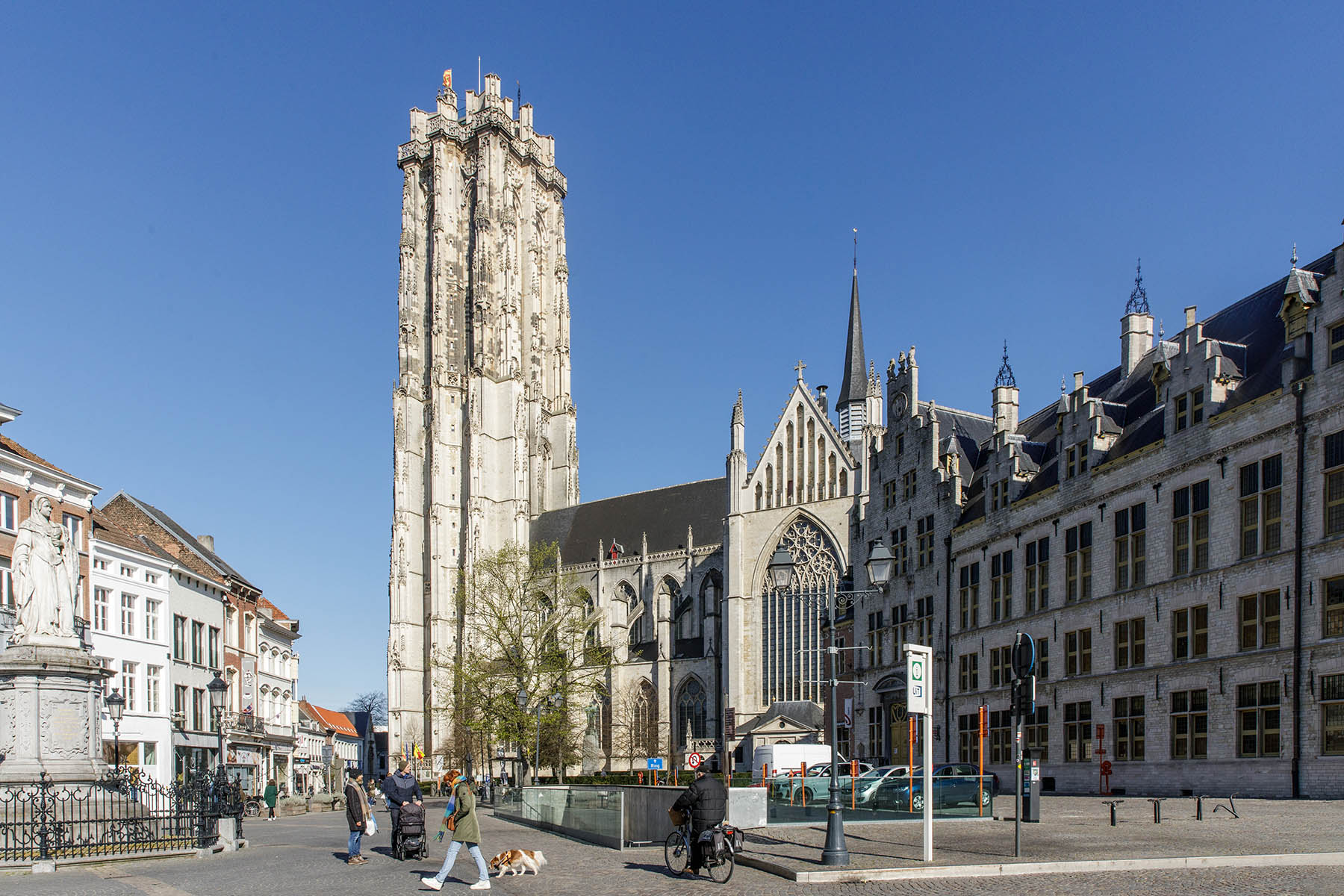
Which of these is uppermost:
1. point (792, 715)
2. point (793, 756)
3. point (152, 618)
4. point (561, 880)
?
point (152, 618)

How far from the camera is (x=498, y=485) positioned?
8806 centimetres

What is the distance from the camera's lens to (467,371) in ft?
299

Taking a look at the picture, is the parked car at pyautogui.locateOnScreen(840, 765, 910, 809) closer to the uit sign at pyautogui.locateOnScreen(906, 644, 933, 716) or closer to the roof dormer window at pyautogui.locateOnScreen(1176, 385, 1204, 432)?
the uit sign at pyautogui.locateOnScreen(906, 644, 933, 716)

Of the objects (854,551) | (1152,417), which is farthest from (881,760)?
(1152,417)

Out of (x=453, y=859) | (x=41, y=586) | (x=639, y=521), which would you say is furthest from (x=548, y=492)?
(x=453, y=859)

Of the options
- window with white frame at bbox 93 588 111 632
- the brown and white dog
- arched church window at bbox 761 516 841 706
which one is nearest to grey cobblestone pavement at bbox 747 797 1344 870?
the brown and white dog

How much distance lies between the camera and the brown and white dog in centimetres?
1666

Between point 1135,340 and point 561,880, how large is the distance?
26.3 m

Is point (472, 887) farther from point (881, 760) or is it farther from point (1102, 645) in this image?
point (881, 760)

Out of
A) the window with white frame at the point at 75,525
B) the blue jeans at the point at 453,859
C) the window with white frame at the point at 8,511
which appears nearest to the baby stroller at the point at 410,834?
the blue jeans at the point at 453,859

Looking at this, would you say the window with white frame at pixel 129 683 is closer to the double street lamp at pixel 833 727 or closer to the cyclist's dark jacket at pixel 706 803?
the double street lamp at pixel 833 727

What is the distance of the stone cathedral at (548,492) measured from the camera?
218 feet

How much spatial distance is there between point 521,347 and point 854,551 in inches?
2055

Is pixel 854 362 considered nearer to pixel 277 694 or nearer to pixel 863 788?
pixel 277 694
